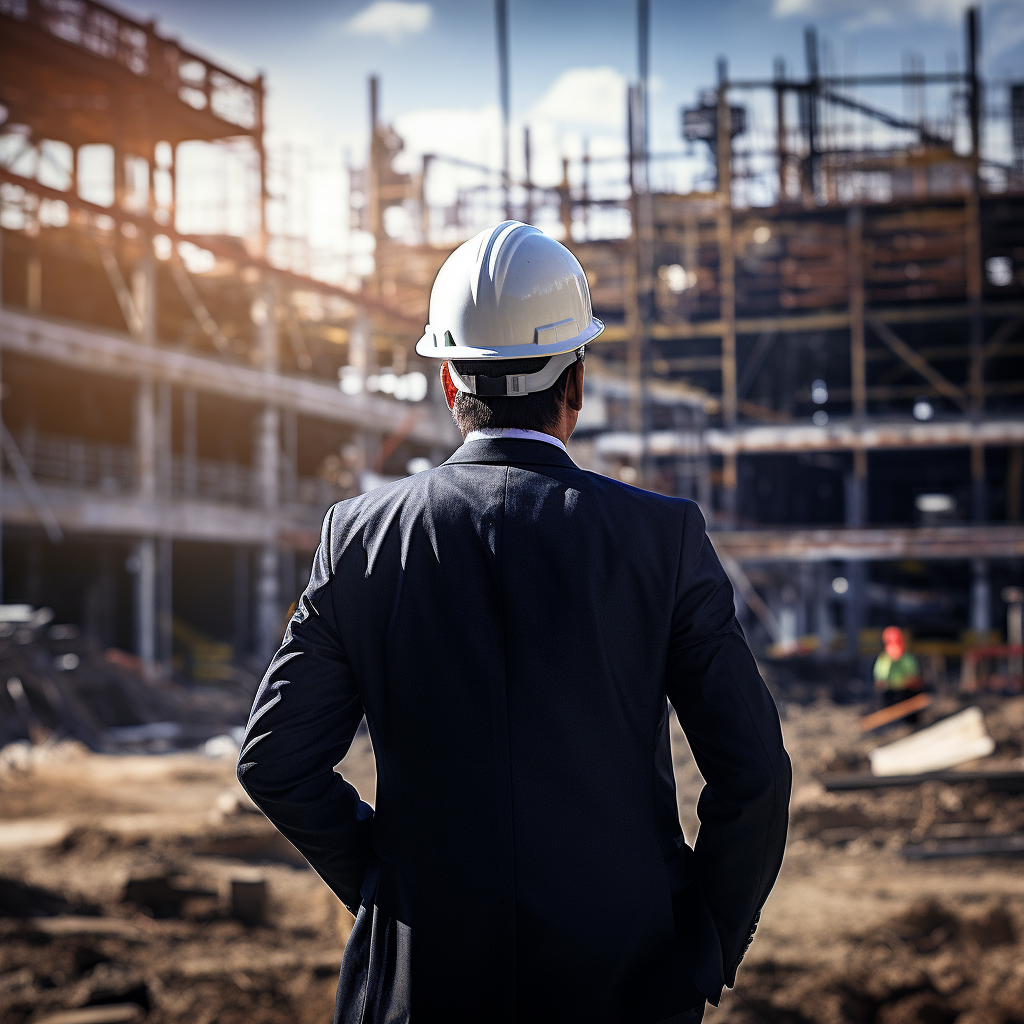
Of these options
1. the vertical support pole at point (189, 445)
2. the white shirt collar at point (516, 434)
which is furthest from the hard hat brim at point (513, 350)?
the vertical support pole at point (189, 445)

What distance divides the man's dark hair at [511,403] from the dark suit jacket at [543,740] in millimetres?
60

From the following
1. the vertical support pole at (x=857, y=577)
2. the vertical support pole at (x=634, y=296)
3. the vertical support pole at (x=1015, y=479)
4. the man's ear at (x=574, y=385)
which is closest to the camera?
the man's ear at (x=574, y=385)

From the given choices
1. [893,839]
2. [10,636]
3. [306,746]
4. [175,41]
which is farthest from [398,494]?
[175,41]

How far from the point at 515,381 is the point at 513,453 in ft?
0.45

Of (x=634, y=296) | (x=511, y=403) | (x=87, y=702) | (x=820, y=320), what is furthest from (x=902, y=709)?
(x=820, y=320)

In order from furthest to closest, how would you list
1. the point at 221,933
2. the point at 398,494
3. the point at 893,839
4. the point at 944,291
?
the point at 944,291 → the point at 893,839 → the point at 221,933 → the point at 398,494

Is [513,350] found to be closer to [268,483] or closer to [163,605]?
[163,605]

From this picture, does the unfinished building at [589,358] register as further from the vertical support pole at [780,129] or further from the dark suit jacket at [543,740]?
the dark suit jacket at [543,740]

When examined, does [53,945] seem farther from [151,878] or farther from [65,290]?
[65,290]

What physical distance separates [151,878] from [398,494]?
656 centimetres

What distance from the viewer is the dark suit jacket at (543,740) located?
63.0 inches

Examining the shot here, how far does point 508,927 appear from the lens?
1.59m

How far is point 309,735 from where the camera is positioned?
1739mm

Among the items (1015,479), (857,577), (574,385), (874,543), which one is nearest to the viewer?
(574,385)
